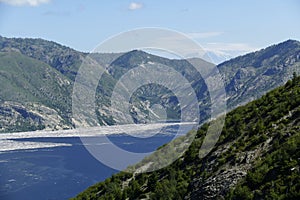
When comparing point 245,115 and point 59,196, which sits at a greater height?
point 59,196

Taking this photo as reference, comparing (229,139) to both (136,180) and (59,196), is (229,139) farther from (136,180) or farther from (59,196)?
(59,196)

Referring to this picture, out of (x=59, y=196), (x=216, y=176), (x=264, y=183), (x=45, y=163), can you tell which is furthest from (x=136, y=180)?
(x=45, y=163)

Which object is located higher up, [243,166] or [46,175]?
[46,175]

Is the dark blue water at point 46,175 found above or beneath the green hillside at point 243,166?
above

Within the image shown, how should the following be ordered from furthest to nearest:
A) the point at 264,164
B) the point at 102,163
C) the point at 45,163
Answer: the point at 102,163, the point at 45,163, the point at 264,164

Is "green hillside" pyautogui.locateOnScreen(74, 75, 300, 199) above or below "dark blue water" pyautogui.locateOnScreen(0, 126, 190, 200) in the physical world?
below

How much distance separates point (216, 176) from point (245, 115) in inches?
650

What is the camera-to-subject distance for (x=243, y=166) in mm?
33812

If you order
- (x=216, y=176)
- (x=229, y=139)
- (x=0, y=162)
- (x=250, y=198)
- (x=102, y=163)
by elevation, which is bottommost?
(x=250, y=198)

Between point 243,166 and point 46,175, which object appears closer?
point 243,166

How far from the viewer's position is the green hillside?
2947cm

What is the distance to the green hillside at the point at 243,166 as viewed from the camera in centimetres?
2947

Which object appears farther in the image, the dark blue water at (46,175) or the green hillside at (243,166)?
the dark blue water at (46,175)

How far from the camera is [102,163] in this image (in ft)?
632
